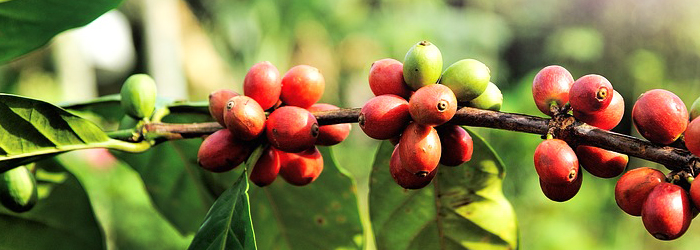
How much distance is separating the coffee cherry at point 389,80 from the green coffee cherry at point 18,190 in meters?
0.75

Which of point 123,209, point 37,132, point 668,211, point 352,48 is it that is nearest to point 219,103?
point 37,132

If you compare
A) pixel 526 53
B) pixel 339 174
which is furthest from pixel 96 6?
pixel 526 53

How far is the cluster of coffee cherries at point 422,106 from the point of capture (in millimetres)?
1060

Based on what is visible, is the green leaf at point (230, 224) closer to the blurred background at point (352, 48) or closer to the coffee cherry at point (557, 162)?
the coffee cherry at point (557, 162)

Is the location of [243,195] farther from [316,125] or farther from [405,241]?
[405,241]

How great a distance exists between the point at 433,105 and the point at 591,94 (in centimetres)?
24

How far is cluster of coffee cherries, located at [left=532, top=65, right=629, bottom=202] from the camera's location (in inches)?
39.4

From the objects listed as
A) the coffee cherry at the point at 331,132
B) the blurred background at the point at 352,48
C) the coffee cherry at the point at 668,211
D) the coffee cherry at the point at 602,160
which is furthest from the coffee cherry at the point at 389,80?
the blurred background at the point at 352,48

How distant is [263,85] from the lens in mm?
1263

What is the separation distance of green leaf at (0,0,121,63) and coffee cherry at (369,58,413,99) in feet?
1.88

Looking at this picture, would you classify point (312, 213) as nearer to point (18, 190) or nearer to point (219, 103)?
point (219, 103)

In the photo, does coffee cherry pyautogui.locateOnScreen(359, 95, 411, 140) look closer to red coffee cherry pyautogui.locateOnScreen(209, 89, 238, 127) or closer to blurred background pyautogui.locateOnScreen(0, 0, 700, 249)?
red coffee cherry pyautogui.locateOnScreen(209, 89, 238, 127)

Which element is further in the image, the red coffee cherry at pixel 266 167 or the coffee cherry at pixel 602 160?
the red coffee cherry at pixel 266 167

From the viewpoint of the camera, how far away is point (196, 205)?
1.85m
